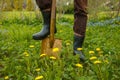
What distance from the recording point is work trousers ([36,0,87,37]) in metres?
3.64

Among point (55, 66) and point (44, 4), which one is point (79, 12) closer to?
point (44, 4)

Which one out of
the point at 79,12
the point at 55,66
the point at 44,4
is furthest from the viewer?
the point at 44,4

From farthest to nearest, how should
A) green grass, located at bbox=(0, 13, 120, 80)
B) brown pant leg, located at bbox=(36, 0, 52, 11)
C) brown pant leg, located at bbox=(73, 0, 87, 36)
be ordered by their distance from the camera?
brown pant leg, located at bbox=(36, 0, 52, 11) < brown pant leg, located at bbox=(73, 0, 87, 36) < green grass, located at bbox=(0, 13, 120, 80)

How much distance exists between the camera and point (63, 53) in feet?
12.8

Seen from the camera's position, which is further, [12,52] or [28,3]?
[28,3]

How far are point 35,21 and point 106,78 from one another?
6951 mm

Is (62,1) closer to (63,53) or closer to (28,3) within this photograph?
(28,3)

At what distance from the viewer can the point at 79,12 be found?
3.69 m

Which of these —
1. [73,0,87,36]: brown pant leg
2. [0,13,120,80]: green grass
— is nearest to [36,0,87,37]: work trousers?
[73,0,87,36]: brown pant leg

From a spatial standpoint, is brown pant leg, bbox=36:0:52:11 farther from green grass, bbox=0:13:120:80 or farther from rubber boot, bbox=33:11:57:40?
green grass, bbox=0:13:120:80

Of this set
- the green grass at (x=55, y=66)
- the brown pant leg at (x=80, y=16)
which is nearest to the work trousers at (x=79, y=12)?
the brown pant leg at (x=80, y=16)

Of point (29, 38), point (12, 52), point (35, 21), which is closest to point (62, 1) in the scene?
point (35, 21)

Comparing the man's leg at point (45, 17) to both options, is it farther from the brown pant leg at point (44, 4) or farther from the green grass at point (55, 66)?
the green grass at point (55, 66)

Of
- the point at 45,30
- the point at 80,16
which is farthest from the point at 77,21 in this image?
the point at 45,30
